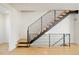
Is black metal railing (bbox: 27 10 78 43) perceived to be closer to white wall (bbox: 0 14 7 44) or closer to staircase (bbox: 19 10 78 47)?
staircase (bbox: 19 10 78 47)

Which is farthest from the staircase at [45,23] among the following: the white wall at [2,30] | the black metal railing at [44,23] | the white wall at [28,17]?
the white wall at [2,30]

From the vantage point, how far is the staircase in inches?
359

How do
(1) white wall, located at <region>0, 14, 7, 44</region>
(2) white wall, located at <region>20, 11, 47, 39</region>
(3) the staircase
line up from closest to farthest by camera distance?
1. (3) the staircase
2. (1) white wall, located at <region>0, 14, 7, 44</region>
3. (2) white wall, located at <region>20, 11, 47, 39</region>

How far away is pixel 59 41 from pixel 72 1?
8.64 m

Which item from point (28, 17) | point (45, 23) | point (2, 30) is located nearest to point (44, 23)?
point (45, 23)

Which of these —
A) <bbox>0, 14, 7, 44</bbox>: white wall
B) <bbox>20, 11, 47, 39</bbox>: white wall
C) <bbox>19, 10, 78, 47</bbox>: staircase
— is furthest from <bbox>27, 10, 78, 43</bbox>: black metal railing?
<bbox>0, 14, 7, 44</bbox>: white wall

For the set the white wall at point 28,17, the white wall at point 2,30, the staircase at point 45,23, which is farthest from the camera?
the white wall at point 28,17

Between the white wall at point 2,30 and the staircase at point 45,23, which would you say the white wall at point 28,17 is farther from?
the white wall at point 2,30

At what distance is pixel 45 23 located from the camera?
9664 millimetres

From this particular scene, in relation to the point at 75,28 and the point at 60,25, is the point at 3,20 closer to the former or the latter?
the point at 60,25

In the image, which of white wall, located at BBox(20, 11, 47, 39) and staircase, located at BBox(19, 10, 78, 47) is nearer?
staircase, located at BBox(19, 10, 78, 47)

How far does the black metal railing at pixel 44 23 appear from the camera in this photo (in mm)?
9156

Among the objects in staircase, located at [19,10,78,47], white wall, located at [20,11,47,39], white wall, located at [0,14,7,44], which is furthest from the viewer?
white wall, located at [20,11,47,39]

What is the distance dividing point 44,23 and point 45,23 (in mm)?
66
